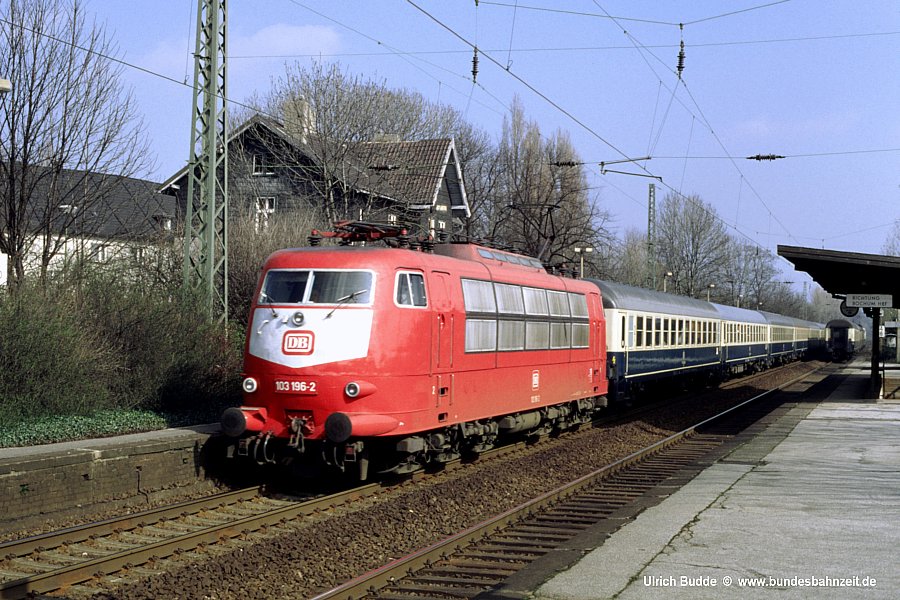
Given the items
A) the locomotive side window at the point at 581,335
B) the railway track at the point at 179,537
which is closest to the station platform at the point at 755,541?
the railway track at the point at 179,537

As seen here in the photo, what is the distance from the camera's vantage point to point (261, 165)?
3375 cm

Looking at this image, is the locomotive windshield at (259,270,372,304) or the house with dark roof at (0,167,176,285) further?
the house with dark roof at (0,167,176,285)

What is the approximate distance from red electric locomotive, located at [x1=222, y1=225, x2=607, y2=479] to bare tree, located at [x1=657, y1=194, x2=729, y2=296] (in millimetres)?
63171

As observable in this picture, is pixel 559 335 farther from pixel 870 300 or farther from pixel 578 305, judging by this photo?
pixel 870 300

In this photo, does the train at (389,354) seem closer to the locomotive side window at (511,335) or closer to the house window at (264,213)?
the locomotive side window at (511,335)

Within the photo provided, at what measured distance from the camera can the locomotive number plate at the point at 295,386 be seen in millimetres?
11570

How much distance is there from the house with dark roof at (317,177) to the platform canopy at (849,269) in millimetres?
10498

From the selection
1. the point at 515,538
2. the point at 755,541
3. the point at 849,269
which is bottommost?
the point at 515,538

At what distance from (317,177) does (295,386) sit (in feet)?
72.4

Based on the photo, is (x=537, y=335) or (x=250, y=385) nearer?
(x=250, y=385)

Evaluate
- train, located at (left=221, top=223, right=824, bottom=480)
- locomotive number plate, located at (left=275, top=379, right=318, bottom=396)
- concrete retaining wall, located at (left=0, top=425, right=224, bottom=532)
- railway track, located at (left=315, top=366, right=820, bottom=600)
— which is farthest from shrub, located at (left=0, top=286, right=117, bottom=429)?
railway track, located at (left=315, top=366, right=820, bottom=600)

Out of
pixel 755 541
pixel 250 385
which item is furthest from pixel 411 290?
pixel 755 541

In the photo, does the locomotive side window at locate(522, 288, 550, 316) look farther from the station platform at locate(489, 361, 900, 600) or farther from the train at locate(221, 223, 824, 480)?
the station platform at locate(489, 361, 900, 600)

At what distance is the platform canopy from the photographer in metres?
21.8
